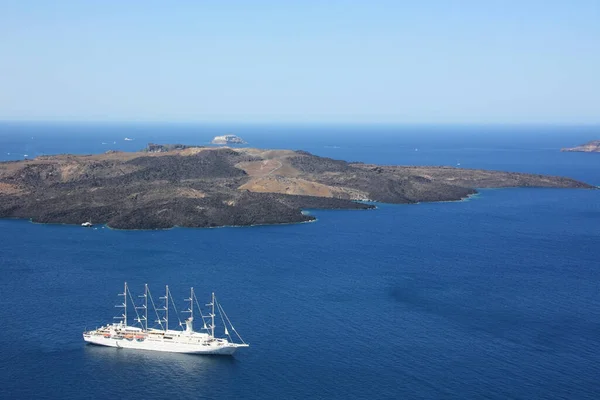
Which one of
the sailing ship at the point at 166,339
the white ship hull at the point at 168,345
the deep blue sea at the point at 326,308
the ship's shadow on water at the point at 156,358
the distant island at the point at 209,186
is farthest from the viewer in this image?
the distant island at the point at 209,186

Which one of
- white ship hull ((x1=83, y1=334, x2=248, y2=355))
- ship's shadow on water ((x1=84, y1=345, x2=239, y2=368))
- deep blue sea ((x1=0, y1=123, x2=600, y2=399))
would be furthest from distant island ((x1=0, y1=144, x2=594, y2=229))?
ship's shadow on water ((x1=84, y1=345, x2=239, y2=368))

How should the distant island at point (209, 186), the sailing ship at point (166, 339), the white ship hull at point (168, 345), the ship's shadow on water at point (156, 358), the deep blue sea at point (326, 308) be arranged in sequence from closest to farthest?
the deep blue sea at point (326, 308), the ship's shadow on water at point (156, 358), the white ship hull at point (168, 345), the sailing ship at point (166, 339), the distant island at point (209, 186)

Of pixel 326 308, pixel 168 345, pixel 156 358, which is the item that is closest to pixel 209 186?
pixel 326 308

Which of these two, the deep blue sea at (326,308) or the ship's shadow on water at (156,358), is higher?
the deep blue sea at (326,308)

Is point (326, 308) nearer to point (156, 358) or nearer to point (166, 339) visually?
point (166, 339)

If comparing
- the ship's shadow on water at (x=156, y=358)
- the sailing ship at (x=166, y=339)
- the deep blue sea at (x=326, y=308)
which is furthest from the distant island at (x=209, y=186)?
the ship's shadow on water at (x=156, y=358)

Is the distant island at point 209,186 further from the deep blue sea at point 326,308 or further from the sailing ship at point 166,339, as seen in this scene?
the sailing ship at point 166,339

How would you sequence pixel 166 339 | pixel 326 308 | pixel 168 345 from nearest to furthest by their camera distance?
pixel 168 345 → pixel 166 339 → pixel 326 308
